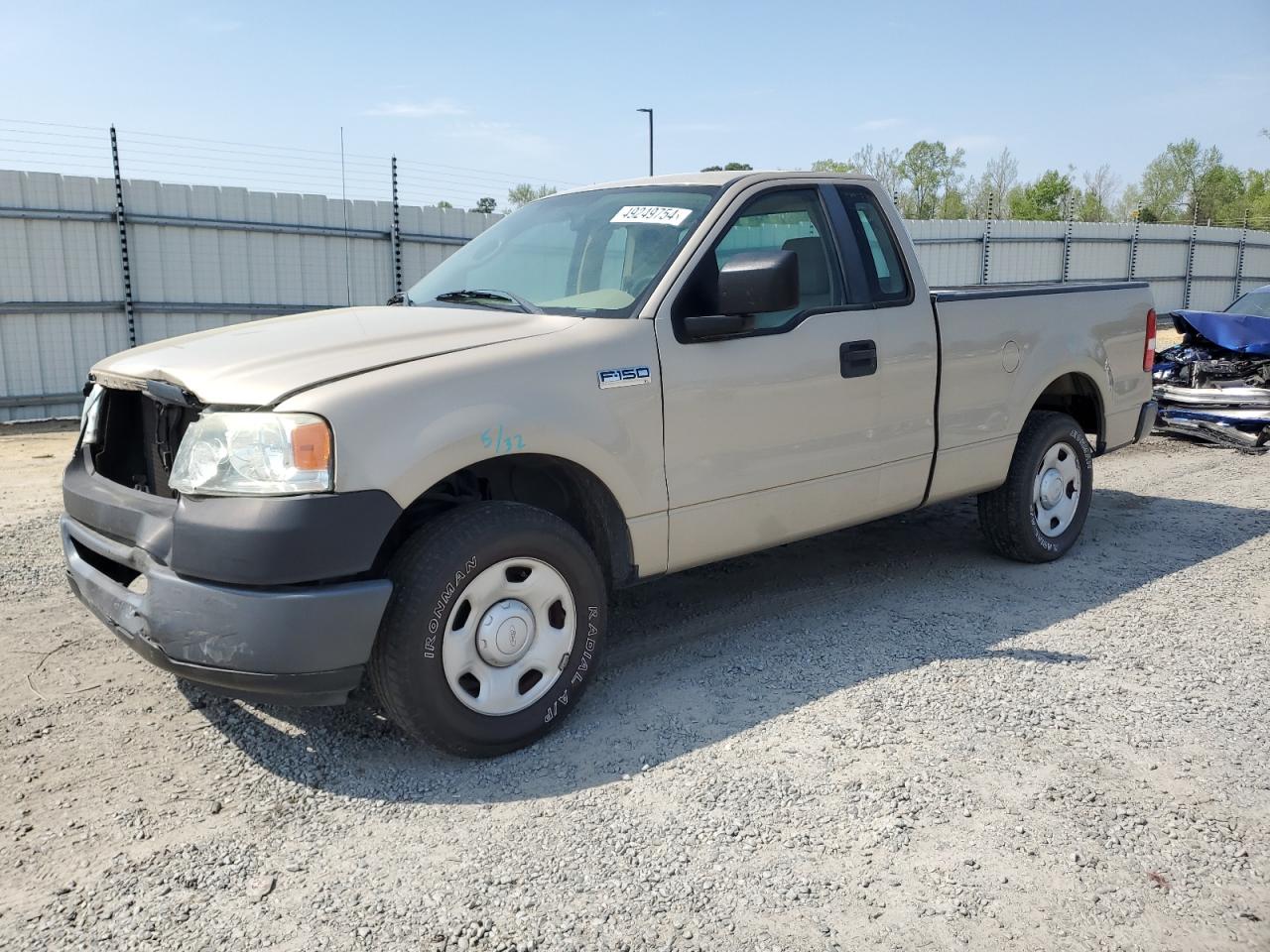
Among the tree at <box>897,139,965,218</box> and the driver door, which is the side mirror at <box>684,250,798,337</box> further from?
the tree at <box>897,139,965,218</box>

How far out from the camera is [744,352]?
405cm

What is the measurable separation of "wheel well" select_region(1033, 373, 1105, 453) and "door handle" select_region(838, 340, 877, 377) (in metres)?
1.71

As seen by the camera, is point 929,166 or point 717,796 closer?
point 717,796

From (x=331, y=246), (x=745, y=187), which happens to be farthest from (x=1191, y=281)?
(x=745, y=187)

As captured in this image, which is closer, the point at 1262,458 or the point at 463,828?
the point at 463,828

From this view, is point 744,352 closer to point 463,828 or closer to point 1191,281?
point 463,828

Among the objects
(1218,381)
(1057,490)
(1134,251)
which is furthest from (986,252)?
(1057,490)

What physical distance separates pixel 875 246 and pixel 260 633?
3250mm

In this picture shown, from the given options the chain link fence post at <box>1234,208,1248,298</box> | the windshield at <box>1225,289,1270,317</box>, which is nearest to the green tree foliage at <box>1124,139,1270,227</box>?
the chain link fence post at <box>1234,208,1248,298</box>

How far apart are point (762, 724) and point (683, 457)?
1024 millimetres

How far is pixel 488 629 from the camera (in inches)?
133

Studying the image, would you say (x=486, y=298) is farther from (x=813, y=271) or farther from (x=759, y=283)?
(x=813, y=271)

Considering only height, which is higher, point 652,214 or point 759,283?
point 652,214

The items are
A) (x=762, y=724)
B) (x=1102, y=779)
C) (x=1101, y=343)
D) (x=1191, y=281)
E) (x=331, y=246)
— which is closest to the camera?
(x=1102, y=779)
